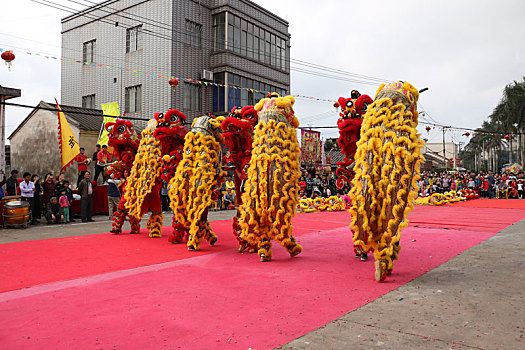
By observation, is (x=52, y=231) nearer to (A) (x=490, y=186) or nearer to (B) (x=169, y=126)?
(B) (x=169, y=126)

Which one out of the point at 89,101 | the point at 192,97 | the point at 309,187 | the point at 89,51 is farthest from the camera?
the point at 89,101

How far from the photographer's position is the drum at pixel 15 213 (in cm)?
808

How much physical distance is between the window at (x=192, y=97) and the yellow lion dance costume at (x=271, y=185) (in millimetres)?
12132

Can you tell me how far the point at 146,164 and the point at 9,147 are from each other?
1331 centimetres

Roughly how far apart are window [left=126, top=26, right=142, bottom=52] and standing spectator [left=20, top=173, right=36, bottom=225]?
31.5ft

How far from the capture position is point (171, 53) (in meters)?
15.5

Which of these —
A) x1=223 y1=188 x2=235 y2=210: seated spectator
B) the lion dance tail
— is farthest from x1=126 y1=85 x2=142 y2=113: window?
the lion dance tail

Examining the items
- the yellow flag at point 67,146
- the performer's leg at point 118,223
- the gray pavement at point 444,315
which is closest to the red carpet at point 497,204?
the gray pavement at point 444,315

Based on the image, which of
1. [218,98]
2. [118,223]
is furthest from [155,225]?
[218,98]

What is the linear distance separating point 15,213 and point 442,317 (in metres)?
8.39

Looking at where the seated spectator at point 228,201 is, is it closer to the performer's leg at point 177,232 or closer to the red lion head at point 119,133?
the red lion head at point 119,133

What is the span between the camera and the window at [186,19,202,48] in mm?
16267

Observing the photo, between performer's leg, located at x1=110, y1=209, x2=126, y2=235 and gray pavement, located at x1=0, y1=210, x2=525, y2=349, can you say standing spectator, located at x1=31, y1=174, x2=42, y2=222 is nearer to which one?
performer's leg, located at x1=110, y1=209, x2=126, y2=235

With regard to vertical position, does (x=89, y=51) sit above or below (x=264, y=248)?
above
